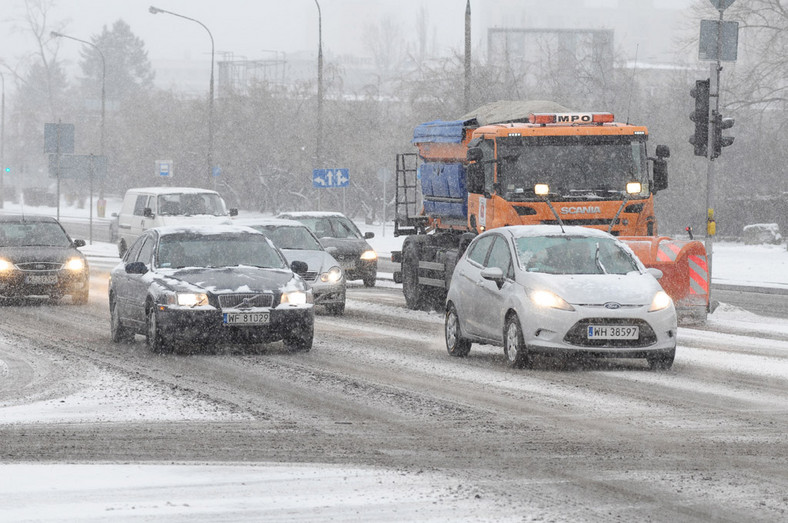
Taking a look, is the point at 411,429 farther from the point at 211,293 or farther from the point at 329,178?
the point at 329,178

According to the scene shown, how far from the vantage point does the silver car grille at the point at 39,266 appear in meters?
23.5

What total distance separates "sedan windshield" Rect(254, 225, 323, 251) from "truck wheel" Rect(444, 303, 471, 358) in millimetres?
6828

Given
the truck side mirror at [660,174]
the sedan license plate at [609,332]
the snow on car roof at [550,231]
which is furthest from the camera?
the truck side mirror at [660,174]

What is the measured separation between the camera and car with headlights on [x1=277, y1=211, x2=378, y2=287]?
92.7ft

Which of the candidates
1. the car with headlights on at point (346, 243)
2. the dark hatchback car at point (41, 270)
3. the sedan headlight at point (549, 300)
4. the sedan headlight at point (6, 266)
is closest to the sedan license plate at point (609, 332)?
the sedan headlight at point (549, 300)

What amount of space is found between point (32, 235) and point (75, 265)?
1.59m

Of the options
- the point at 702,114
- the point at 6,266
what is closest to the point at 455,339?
the point at 702,114

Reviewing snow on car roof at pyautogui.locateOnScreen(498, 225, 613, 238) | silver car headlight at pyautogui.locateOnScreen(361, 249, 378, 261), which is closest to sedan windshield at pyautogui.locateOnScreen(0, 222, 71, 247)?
silver car headlight at pyautogui.locateOnScreen(361, 249, 378, 261)

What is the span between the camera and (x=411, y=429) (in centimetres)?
1015

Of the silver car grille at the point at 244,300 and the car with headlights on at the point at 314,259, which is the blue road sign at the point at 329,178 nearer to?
the car with headlights on at the point at 314,259

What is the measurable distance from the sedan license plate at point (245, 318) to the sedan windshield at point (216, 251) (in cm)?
134

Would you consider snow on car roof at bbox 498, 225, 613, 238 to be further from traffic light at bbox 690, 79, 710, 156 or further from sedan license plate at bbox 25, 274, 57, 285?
sedan license plate at bbox 25, 274, 57, 285

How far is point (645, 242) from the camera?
2000cm

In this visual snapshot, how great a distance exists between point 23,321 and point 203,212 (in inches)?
573
